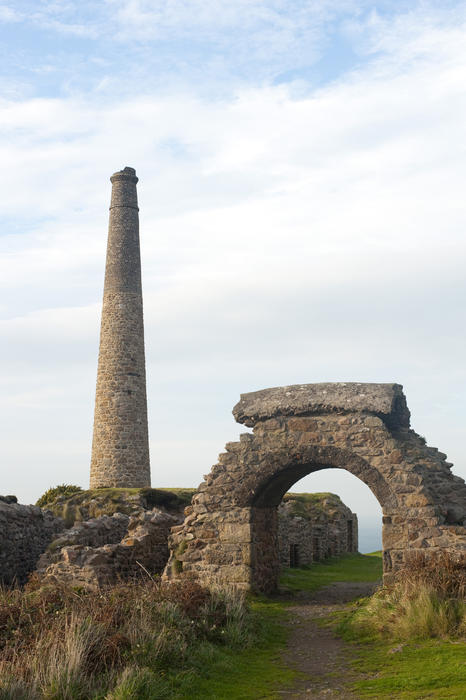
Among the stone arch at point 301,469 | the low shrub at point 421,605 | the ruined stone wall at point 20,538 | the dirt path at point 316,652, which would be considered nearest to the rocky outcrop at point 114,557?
the ruined stone wall at point 20,538

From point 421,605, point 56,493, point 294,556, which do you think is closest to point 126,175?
point 56,493

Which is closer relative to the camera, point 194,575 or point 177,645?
point 177,645

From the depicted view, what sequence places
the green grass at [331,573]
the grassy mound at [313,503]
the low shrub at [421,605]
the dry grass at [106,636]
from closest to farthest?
the dry grass at [106,636] → the low shrub at [421,605] → the green grass at [331,573] → the grassy mound at [313,503]

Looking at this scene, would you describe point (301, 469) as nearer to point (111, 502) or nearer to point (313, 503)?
point (111, 502)

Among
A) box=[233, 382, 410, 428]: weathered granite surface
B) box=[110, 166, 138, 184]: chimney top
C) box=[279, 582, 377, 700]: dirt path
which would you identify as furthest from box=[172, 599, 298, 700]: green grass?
box=[110, 166, 138, 184]: chimney top

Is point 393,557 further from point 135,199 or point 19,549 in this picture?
point 135,199

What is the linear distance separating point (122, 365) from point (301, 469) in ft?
60.8

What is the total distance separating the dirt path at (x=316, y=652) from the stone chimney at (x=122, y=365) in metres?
17.2

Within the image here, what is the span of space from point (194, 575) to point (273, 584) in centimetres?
209

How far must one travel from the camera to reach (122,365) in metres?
32.1

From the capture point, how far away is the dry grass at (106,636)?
7238 mm

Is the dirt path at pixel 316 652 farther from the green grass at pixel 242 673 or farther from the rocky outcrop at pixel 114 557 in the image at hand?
the rocky outcrop at pixel 114 557

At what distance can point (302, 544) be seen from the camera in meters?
22.8

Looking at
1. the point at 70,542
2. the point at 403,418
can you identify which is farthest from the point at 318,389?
the point at 70,542
